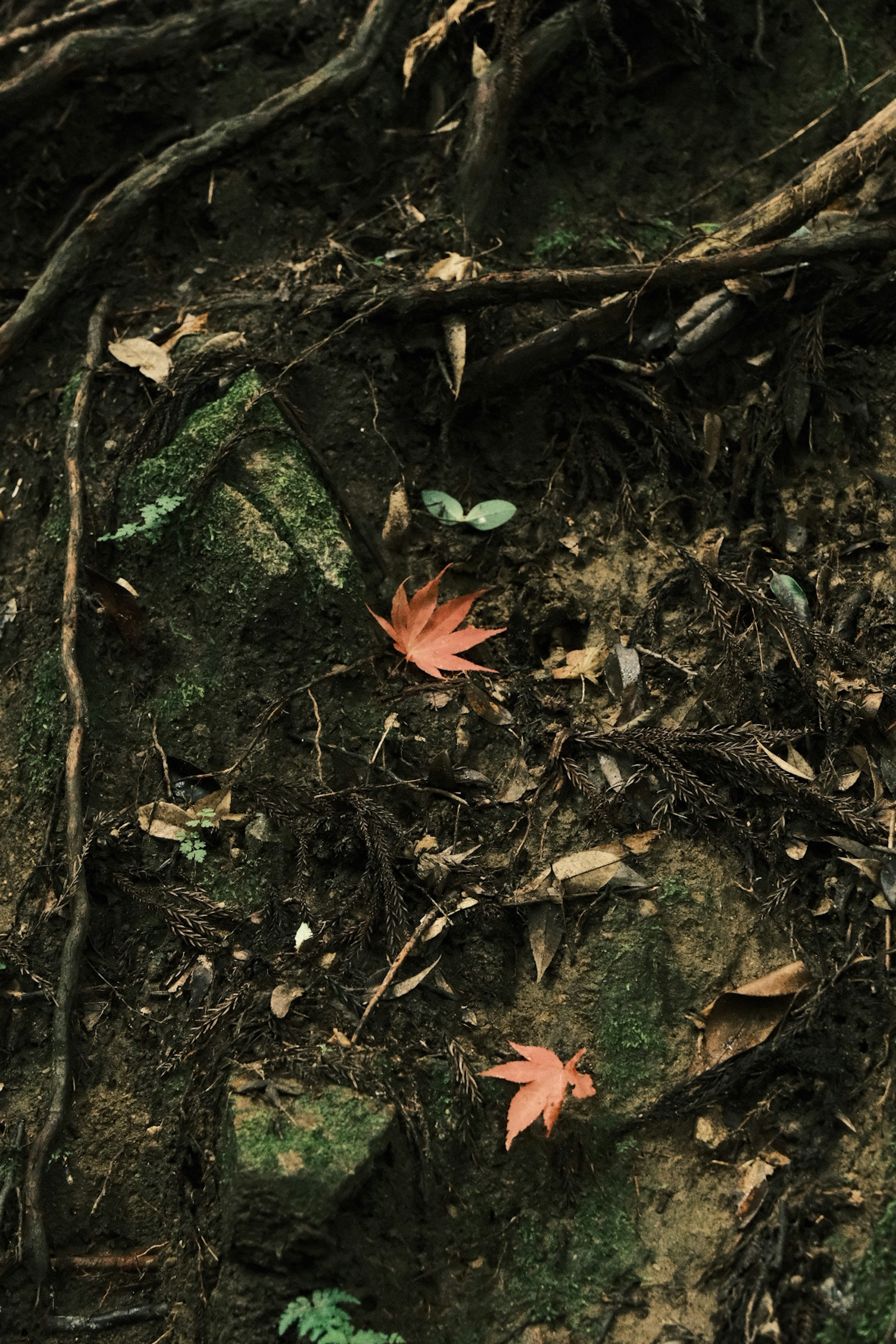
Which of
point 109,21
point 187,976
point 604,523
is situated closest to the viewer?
point 187,976

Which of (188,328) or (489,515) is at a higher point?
(188,328)

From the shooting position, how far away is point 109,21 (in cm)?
343

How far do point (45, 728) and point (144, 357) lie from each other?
119cm

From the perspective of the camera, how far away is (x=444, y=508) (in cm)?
297

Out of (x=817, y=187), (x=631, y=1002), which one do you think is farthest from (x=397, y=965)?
(x=817, y=187)

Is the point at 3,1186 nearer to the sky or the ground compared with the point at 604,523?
nearer to the ground

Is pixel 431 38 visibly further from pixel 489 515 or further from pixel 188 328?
pixel 489 515

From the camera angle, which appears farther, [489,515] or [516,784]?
[489,515]

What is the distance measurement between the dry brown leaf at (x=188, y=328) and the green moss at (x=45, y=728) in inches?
40.0

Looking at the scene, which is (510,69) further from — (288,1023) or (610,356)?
(288,1023)

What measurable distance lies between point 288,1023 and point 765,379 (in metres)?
2.32

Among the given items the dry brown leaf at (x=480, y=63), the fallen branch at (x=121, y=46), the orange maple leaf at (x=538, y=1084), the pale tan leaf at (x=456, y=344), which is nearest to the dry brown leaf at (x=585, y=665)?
the pale tan leaf at (x=456, y=344)

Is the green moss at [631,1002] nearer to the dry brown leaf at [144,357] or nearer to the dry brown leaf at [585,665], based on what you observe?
the dry brown leaf at [585,665]

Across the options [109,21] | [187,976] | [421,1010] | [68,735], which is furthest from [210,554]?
[109,21]
